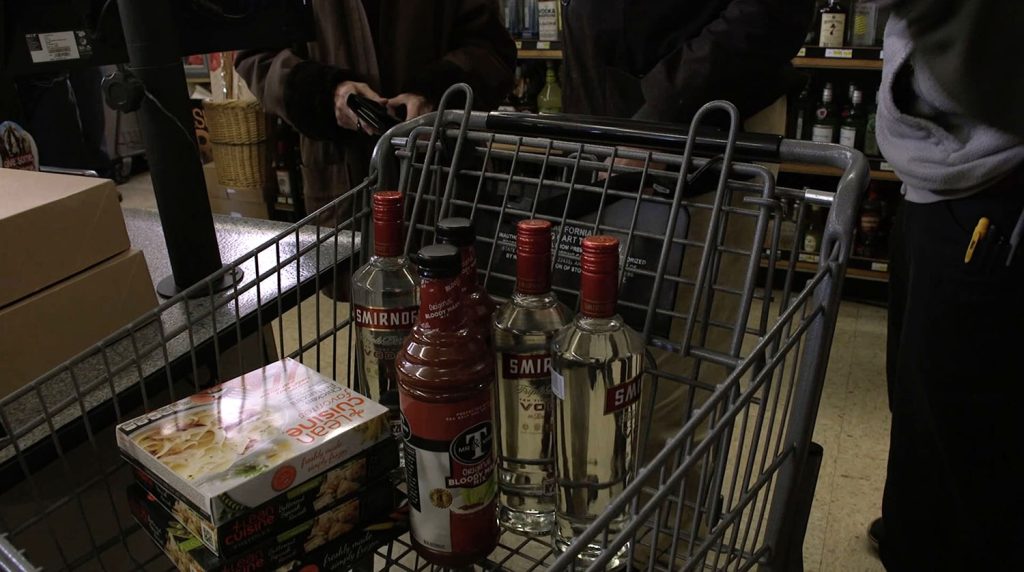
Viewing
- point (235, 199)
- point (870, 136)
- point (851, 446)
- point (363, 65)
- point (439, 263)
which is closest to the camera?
point (439, 263)

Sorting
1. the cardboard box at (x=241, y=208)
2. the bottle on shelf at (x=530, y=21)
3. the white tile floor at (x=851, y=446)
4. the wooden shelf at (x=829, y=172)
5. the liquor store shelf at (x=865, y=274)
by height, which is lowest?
the white tile floor at (x=851, y=446)

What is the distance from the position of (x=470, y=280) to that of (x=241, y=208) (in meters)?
3.39

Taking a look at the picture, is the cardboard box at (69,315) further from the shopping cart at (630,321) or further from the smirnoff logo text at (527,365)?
the smirnoff logo text at (527,365)

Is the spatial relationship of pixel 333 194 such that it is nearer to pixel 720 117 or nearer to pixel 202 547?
pixel 720 117

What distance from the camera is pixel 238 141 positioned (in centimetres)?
354

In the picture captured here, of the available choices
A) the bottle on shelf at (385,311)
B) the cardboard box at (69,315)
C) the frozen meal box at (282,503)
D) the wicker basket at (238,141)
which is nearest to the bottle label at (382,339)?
the bottle on shelf at (385,311)

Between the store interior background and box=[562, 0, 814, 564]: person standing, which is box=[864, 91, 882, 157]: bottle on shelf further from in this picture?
box=[562, 0, 814, 564]: person standing

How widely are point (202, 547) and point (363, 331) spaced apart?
28 centimetres

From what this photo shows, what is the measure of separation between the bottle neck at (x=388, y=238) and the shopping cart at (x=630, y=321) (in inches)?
4.5

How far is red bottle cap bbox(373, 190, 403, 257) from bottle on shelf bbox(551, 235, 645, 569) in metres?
0.21

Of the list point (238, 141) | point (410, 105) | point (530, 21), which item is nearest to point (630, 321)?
point (410, 105)

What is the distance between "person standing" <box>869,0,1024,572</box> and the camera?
1107 millimetres

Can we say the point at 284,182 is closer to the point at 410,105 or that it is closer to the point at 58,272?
the point at 410,105

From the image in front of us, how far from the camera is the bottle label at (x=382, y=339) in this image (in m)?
0.82
